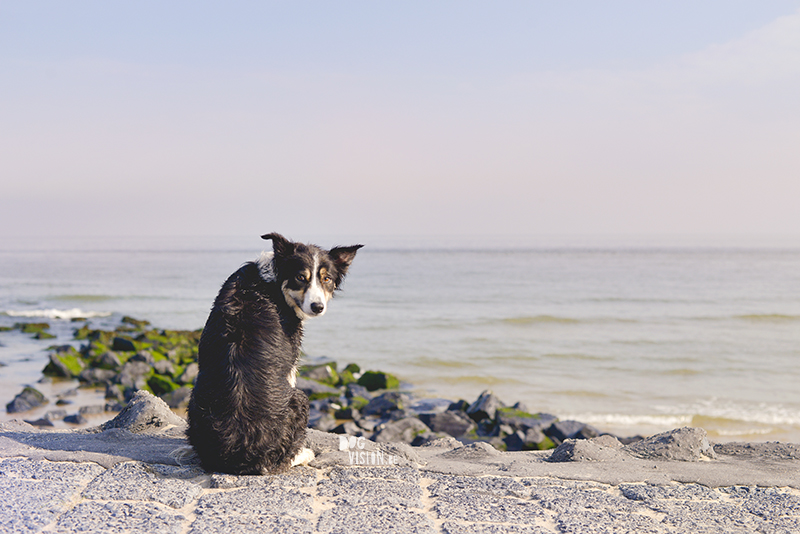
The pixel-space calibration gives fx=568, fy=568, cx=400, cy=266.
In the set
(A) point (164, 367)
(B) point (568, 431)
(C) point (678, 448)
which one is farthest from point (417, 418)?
(A) point (164, 367)

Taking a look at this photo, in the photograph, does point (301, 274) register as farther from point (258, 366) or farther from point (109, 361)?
point (109, 361)

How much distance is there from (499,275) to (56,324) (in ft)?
96.1

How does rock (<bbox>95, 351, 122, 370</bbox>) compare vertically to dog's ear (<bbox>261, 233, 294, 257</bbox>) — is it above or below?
below

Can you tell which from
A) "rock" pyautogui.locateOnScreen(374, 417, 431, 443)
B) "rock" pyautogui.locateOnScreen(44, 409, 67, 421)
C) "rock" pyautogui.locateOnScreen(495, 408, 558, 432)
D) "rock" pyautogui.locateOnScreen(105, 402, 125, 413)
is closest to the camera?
"rock" pyautogui.locateOnScreen(374, 417, 431, 443)

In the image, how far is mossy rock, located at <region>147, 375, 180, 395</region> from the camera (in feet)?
40.1

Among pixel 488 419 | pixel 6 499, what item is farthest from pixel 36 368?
pixel 6 499

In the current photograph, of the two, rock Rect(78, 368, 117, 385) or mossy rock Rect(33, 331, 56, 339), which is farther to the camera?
mossy rock Rect(33, 331, 56, 339)

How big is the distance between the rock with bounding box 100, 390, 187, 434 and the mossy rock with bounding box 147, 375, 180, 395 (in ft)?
20.6

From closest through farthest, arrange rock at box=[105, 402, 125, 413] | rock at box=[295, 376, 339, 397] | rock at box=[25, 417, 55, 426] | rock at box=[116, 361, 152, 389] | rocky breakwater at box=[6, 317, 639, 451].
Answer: rocky breakwater at box=[6, 317, 639, 451], rock at box=[25, 417, 55, 426], rock at box=[105, 402, 125, 413], rock at box=[295, 376, 339, 397], rock at box=[116, 361, 152, 389]

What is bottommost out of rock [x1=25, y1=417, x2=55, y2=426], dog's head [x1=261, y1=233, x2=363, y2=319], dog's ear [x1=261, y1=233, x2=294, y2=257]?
rock [x1=25, y1=417, x2=55, y2=426]

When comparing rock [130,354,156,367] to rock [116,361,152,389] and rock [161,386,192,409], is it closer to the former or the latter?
rock [116,361,152,389]

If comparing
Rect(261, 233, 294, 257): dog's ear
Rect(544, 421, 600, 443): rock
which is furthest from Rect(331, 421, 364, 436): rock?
Rect(261, 233, 294, 257): dog's ear

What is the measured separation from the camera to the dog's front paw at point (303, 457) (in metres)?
4.61

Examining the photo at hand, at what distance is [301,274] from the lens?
4.77m
